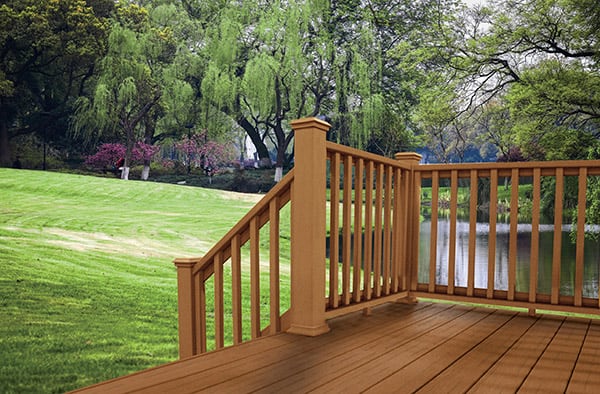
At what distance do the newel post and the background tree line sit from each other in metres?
7.41

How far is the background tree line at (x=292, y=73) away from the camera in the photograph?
9.38 meters

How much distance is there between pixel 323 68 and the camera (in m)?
13.4

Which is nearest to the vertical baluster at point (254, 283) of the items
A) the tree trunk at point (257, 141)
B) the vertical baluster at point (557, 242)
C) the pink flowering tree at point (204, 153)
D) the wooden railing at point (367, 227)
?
the wooden railing at point (367, 227)

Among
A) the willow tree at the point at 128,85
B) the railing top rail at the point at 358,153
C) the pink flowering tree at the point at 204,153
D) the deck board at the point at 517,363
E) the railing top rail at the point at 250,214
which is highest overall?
the willow tree at the point at 128,85

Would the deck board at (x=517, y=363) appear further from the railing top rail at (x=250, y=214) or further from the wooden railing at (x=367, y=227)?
the railing top rail at (x=250, y=214)

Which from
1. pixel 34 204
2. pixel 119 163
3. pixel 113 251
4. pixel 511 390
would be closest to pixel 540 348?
pixel 511 390

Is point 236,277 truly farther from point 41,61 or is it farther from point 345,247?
point 41,61

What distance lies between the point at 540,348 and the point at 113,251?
831 centimetres

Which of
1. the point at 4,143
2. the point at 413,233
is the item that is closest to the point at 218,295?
the point at 413,233

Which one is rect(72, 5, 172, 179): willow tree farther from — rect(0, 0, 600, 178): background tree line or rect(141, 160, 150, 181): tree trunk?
rect(141, 160, 150, 181): tree trunk

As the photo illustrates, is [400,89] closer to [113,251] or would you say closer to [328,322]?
[113,251]

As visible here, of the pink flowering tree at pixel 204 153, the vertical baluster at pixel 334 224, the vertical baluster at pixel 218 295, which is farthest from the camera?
the pink flowering tree at pixel 204 153

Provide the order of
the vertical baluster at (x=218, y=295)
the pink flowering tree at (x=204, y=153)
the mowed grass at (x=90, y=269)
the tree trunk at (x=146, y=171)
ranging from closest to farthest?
the vertical baluster at (x=218, y=295), the mowed grass at (x=90, y=269), the tree trunk at (x=146, y=171), the pink flowering tree at (x=204, y=153)

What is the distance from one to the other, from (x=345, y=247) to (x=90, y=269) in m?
7.08
